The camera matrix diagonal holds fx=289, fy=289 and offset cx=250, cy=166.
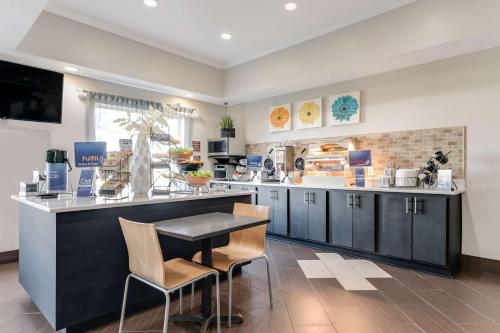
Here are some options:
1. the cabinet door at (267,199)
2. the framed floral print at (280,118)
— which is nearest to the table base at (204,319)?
the cabinet door at (267,199)

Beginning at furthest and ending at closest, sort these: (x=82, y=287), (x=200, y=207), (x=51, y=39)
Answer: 1. (x=51, y=39)
2. (x=200, y=207)
3. (x=82, y=287)

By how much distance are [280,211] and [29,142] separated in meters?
3.78

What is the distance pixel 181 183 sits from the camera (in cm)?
348

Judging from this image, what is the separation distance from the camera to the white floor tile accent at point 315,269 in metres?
3.28

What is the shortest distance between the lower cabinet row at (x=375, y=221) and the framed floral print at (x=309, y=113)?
→ 131 centimetres

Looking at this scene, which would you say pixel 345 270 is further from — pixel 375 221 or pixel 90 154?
pixel 90 154

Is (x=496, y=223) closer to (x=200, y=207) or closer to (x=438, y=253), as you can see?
(x=438, y=253)

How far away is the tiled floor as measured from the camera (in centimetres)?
222

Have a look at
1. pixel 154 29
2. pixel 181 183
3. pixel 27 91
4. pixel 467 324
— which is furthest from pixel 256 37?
pixel 467 324

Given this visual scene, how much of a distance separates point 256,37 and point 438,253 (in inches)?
151

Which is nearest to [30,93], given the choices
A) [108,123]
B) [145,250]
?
[108,123]

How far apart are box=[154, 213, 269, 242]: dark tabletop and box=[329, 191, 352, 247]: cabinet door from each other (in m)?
2.13

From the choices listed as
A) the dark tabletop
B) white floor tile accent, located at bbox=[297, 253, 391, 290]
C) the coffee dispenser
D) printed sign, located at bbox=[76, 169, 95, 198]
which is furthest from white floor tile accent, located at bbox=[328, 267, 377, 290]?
the coffee dispenser

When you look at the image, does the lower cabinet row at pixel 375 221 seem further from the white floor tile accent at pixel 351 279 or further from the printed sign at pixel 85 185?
the printed sign at pixel 85 185
